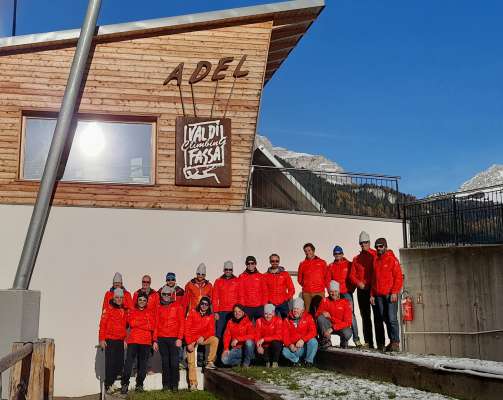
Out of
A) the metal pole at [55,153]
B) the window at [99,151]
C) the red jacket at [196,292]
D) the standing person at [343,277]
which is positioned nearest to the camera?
the standing person at [343,277]

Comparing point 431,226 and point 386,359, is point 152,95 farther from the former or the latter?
point 431,226

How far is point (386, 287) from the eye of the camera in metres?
9.66

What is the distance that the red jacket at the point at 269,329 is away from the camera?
10.1 m

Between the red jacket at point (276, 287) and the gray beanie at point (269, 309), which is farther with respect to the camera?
the red jacket at point (276, 287)

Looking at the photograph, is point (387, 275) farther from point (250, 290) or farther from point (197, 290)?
point (197, 290)

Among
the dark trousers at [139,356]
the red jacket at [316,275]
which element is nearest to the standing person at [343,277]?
the red jacket at [316,275]

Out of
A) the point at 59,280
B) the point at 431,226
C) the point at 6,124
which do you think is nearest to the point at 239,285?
the point at 59,280

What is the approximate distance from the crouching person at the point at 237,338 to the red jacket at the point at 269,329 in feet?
0.38

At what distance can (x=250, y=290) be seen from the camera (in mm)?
10906

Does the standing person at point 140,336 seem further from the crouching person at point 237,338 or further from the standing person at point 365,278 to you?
the standing person at point 365,278

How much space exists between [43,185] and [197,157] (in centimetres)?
332

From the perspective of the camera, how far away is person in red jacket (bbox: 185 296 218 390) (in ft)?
33.8

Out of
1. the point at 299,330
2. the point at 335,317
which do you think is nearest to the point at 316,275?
the point at 335,317

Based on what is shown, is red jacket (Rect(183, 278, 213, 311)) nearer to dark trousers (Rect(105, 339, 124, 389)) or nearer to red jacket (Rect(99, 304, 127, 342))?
red jacket (Rect(99, 304, 127, 342))
